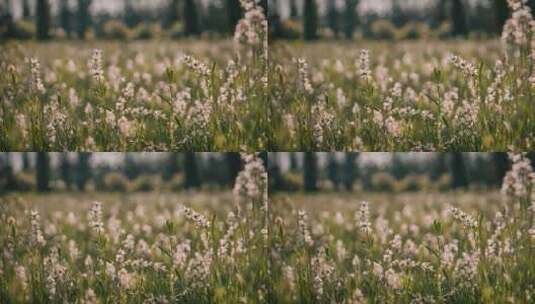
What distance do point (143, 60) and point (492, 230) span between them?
1.53 m

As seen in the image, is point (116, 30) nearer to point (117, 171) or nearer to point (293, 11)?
point (117, 171)

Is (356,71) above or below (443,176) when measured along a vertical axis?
above

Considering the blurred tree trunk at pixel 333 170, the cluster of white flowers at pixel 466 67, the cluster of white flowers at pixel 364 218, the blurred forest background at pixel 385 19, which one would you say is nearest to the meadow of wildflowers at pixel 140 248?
the blurred tree trunk at pixel 333 170

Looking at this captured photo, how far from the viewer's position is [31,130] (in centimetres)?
278

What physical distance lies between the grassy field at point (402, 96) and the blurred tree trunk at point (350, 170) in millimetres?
34

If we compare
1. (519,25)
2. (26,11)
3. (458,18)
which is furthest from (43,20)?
(519,25)

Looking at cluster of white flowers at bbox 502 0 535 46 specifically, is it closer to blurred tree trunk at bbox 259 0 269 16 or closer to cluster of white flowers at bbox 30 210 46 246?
blurred tree trunk at bbox 259 0 269 16

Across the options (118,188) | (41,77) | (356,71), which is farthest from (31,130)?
(356,71)

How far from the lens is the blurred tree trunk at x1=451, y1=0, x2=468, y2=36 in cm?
274

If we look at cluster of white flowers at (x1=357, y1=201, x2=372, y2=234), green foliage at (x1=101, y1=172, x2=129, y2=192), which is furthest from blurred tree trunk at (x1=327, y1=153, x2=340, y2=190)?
green foliage at (x1=101, y1=172, x2=129, y2=192)

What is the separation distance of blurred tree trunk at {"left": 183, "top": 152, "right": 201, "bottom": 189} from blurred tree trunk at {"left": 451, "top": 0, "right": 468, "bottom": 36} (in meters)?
1.15

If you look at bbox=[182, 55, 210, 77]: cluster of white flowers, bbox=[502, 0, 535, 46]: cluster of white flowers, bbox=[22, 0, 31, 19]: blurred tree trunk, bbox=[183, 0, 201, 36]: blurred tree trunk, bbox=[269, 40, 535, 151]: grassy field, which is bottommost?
bbox=[269, 40, 535, 151]: grassy field

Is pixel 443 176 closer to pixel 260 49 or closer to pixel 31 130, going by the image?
pixel 260 49

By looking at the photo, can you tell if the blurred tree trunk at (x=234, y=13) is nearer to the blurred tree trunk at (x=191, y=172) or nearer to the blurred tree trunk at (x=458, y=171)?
the blurred tree trunk at (x=191, y=172)
